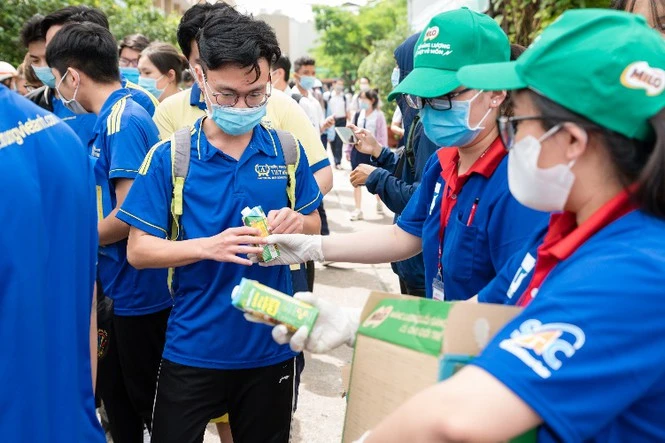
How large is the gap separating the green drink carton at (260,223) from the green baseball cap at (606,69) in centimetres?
134

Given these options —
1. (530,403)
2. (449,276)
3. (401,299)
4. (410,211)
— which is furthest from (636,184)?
(410,211)

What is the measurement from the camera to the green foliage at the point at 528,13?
210 inches

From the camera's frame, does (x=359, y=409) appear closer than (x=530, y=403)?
No

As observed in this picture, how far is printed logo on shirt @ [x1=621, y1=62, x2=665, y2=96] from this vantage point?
1197 mm

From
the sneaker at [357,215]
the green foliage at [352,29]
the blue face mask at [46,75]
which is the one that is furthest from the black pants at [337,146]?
the green foliage at [352,29]

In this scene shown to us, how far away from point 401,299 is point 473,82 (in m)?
0.52

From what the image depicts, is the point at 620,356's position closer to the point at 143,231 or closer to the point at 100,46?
the point at 143,231

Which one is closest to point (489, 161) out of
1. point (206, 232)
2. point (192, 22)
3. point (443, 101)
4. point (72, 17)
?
Result: point (443, 101)

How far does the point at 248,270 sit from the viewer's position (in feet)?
8.30

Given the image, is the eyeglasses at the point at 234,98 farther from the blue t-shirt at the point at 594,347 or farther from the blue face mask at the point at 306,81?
the blue face mask at the point at 306,81

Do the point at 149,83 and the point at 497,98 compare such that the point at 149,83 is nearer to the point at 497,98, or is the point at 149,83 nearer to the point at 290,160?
the point at 290,160

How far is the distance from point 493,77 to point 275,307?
0.79 metres

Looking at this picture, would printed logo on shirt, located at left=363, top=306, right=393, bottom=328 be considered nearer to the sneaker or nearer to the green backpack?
the green backpack

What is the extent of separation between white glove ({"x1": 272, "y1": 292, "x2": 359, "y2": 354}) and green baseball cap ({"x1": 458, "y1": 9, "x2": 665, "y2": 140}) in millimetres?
824
